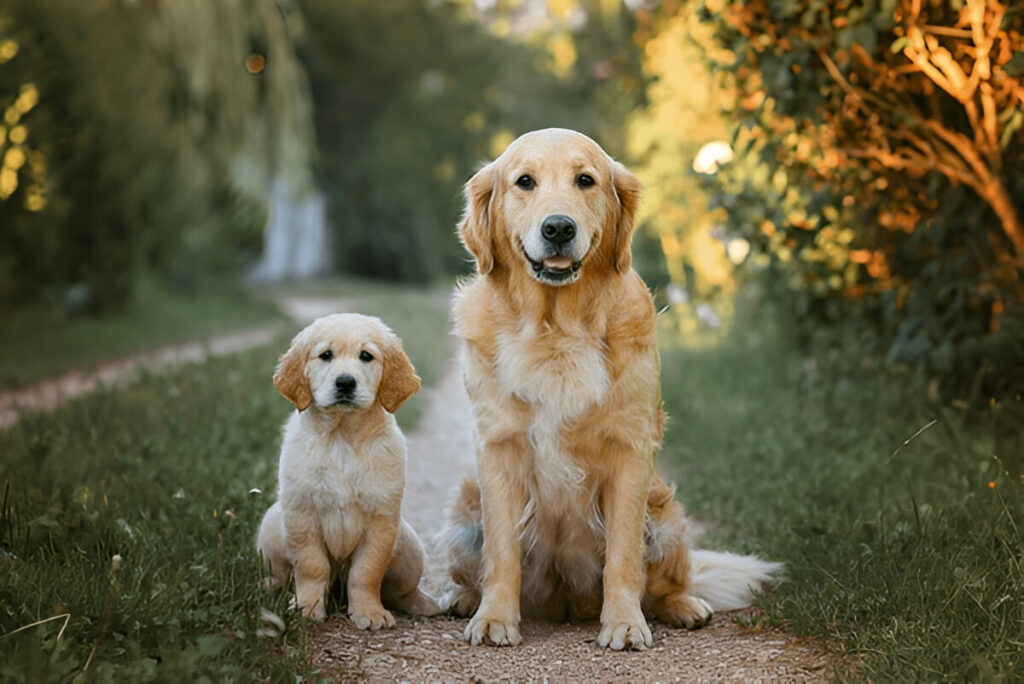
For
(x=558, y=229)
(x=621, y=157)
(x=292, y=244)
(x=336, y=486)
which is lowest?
(x=336, y=486)

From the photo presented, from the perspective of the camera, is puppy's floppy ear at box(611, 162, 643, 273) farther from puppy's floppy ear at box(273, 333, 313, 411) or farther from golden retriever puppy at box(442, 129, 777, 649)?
puppy's floppy ear at box(273, 333, 313, 411)

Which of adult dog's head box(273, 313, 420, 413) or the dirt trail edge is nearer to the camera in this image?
the dirt trail edge

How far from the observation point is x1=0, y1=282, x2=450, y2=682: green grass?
282cm

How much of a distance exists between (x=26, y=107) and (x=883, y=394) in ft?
32.0

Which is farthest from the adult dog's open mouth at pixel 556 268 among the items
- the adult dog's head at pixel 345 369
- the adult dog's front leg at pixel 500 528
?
the adult dog's head at pixel 345 369

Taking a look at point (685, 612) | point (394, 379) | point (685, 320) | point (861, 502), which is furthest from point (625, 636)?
point (685, 320)

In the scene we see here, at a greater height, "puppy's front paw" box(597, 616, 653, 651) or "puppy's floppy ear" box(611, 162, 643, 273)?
"puppy's floppy ear" box(611, 162, 643, 273)

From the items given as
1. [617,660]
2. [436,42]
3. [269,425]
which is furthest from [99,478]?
[436,42]

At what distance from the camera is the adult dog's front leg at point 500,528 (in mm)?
3684

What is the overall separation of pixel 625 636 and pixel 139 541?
183 cm

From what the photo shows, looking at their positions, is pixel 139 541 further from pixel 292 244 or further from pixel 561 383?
pixel 292 244

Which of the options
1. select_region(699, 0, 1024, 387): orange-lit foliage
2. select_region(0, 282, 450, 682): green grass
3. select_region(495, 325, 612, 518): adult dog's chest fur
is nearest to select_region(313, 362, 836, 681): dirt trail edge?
select_region(0, 282, 450, 682): green grass

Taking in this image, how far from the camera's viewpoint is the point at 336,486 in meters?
3.77

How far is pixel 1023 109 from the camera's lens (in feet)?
16.3
